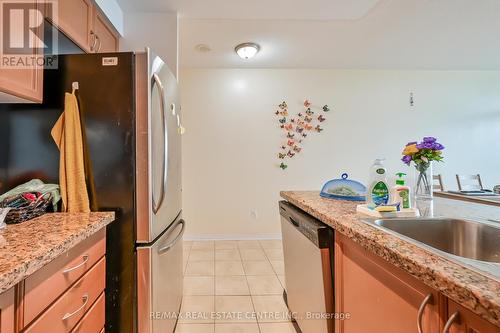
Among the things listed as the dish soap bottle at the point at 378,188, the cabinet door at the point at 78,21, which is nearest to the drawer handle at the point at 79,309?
the dish soap bottle at the point at 378,188

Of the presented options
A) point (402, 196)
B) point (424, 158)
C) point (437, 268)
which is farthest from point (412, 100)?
point (437, 268)

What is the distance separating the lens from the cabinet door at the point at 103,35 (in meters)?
1.80

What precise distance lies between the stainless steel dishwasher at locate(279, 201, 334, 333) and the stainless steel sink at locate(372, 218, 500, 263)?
0.92ft

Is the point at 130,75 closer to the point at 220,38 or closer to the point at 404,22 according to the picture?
the point at 220,38

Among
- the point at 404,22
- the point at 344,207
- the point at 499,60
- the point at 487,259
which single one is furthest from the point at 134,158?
the point at 499,60

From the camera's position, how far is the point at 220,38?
2719 millimetres

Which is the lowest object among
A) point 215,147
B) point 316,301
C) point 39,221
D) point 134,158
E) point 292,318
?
point 292,318

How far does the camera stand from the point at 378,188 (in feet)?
3.87

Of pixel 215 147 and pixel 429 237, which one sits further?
pixel 215 147

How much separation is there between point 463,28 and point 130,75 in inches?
133

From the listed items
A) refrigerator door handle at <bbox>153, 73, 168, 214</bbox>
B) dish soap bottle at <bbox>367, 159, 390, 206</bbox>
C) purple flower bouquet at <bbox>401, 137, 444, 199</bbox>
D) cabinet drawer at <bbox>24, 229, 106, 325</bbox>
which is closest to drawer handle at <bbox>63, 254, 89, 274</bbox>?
cabinet drawer at <bbox>24, 229, 106, 325</bbox>

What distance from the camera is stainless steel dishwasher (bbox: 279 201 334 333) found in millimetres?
1127

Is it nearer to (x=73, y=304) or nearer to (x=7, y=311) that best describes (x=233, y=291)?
(x=73, y=304)

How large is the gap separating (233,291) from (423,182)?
170 centimetres
